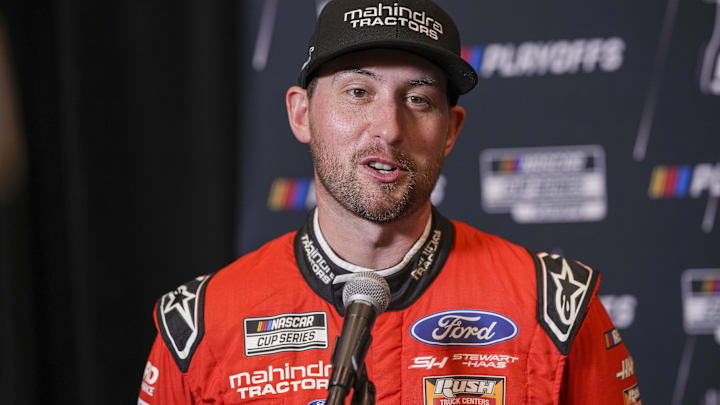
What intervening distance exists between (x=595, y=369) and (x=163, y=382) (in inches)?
32.7

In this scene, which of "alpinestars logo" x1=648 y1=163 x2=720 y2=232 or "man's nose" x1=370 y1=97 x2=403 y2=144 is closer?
"man's nose" x1=370 y1=97 x2=403 y2=144

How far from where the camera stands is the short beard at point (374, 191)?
1172mm

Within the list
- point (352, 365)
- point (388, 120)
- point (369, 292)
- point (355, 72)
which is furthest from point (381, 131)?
point (352, 365)

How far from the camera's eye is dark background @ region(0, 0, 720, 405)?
210 cm

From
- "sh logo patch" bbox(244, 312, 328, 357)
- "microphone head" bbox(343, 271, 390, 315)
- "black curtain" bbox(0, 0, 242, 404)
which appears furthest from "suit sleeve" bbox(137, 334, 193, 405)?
"black curtain" bbox(0, 0, 242, 404)

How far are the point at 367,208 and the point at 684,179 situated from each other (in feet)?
4.52

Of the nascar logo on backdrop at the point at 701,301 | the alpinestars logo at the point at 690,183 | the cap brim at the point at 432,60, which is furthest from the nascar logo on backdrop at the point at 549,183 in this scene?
the cap brim at the point at 432,60

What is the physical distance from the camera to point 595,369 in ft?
4.07

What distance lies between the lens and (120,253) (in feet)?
7.04

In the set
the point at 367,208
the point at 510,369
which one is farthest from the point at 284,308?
the point at 510,369

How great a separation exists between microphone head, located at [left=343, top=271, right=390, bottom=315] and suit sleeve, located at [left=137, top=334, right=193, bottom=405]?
1.85 feet

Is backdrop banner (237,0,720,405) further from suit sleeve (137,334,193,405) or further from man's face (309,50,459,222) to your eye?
suit sleeve (137,334,193,405)

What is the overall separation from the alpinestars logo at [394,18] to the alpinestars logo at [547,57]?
986mm

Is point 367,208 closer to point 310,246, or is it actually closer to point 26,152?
point 310,246
